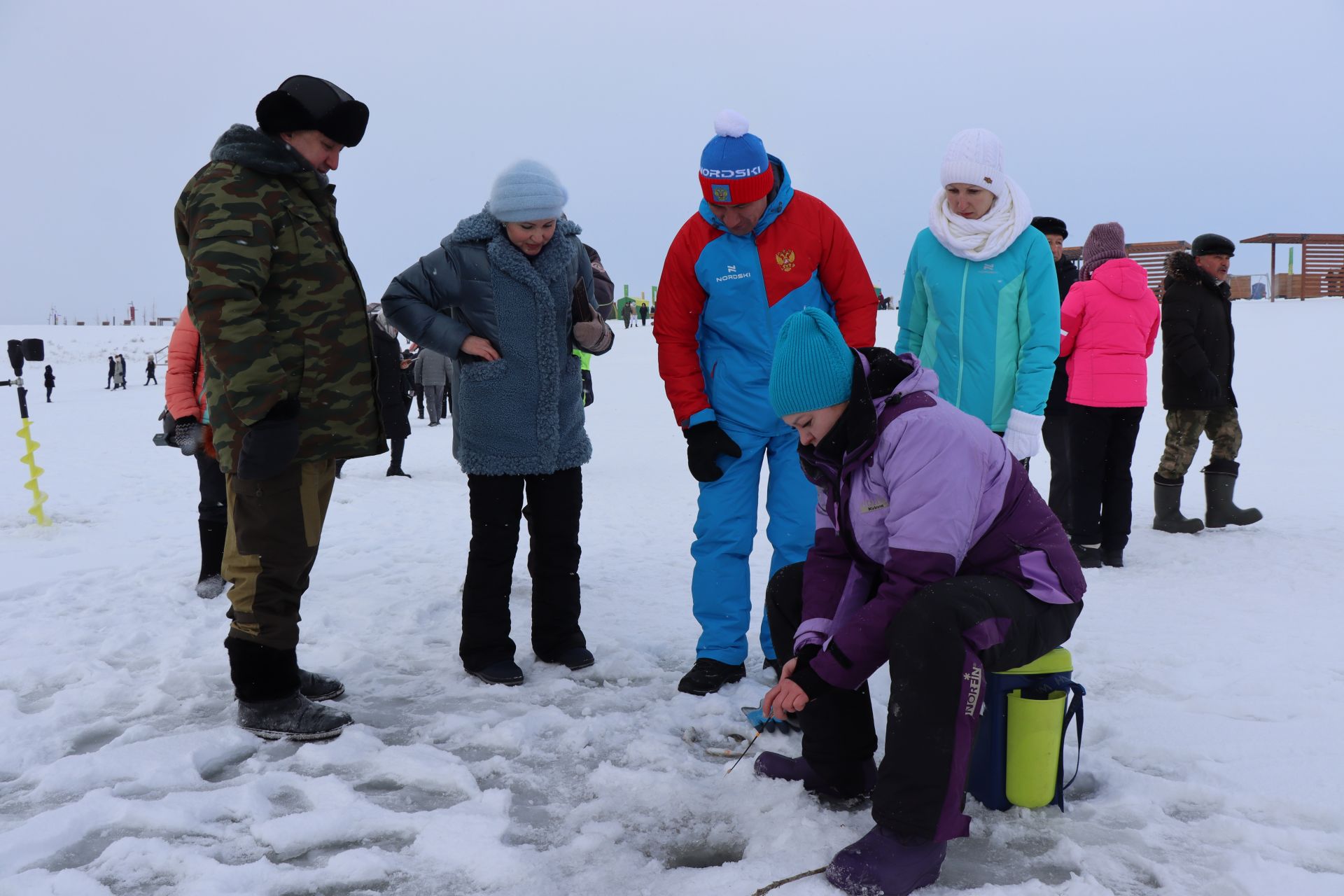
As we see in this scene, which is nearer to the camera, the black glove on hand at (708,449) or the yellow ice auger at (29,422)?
the black glove on hand at (708,449)

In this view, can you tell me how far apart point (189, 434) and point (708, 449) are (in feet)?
8.04

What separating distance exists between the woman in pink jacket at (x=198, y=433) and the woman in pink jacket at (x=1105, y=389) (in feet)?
14.9

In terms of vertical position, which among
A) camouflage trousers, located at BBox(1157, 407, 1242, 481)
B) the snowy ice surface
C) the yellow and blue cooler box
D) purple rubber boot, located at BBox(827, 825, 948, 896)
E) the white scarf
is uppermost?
the white scarf

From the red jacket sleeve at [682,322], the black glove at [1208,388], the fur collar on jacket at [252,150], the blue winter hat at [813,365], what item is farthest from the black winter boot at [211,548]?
the black glove at [1208,388]

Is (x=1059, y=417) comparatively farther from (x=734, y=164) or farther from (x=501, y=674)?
(x=501, y=674)

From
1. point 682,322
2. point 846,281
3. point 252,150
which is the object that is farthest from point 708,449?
point 252,150

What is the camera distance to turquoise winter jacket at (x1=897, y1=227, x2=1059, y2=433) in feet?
11.9

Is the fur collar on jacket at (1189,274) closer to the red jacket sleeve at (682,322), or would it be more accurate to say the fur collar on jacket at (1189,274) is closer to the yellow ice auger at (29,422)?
the red jacket sleeve at (682,322)

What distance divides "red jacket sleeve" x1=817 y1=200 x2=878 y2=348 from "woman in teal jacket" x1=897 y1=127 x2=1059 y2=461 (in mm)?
387

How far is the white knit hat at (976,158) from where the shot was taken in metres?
3.50

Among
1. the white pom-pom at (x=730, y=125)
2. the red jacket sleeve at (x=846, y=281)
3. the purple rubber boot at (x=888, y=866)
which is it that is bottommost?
the purple rubber boot at (x=888, y=866)

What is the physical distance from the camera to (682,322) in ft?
11.1

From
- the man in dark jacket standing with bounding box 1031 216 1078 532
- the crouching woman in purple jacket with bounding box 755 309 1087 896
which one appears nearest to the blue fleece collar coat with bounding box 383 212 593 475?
the crouching woman in purple jacket with bounding box 755 309 1087 896

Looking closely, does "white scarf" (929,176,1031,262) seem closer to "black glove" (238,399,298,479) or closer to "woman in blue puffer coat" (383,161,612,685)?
"woman in blue puffer coat" (383,161,612,685)
